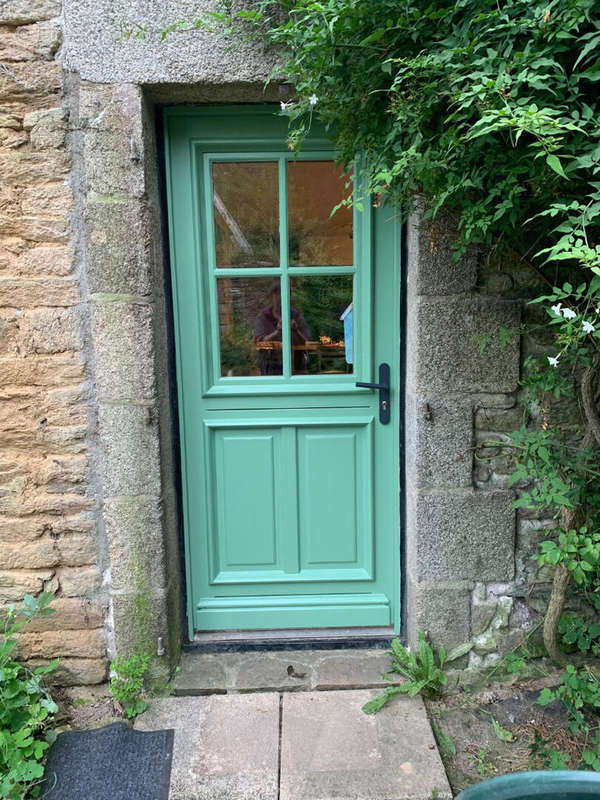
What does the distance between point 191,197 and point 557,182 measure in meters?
1.49

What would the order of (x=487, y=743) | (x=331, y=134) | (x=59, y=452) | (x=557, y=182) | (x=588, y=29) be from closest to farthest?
(x=588, y=29)
(x=557, y=182)
(x=331, y=134)
(x=487, y=743)
(x=59, y=452)

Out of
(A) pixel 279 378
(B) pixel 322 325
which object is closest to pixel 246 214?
(B) pixel 322 325

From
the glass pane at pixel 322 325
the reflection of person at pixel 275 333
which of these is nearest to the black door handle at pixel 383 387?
the glass pane at pixel 322 325

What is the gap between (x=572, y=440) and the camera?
2389mm

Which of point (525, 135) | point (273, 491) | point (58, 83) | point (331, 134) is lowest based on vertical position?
point (273, 491)

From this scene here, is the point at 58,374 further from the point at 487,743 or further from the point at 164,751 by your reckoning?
the point at 487,743

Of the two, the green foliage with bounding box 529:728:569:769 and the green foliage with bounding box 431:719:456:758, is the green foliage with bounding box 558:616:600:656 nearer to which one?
the green foliage with bounding box 529:728:569:769

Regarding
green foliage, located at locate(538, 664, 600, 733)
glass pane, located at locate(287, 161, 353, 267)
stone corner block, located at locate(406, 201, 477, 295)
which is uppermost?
glass pane, located at locate(287, 161, 353, 267)

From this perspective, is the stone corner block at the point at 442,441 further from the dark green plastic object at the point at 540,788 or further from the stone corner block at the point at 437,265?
the dark green plastic object at the point at 540,788

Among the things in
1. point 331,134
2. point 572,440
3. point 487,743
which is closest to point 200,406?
point 331,134

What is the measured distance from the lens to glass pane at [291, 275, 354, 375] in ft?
8.51

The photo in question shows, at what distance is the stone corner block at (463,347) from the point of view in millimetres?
2342

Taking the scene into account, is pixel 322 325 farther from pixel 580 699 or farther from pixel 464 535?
pixel 580 699

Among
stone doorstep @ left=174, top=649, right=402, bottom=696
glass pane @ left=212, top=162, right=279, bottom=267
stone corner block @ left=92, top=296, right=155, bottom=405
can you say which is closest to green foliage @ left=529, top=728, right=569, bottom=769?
stone doorstep @ left=174, top=649, right=402, bottom=696
